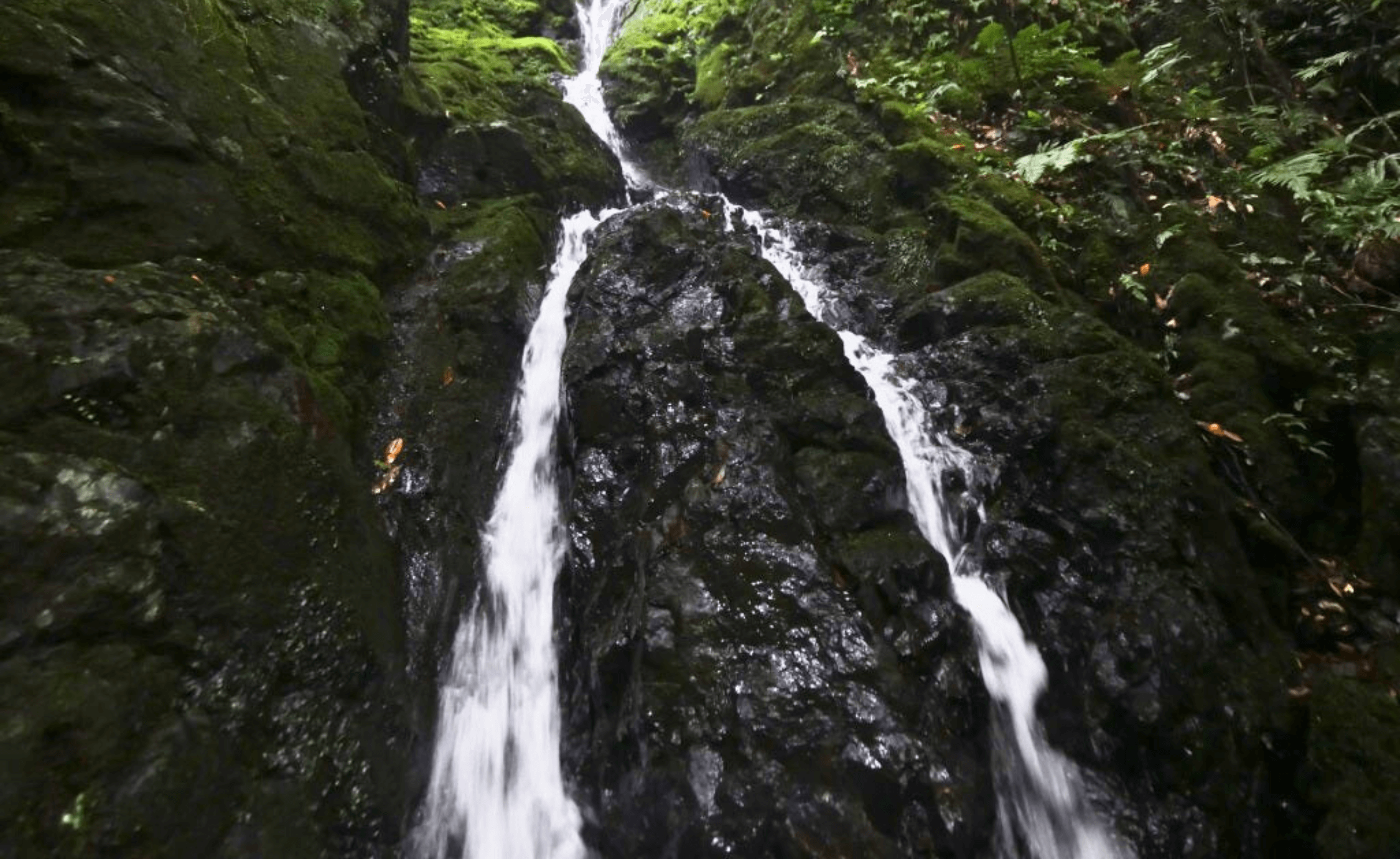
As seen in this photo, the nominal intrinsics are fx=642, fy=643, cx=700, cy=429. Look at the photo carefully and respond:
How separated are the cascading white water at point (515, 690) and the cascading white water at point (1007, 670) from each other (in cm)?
273

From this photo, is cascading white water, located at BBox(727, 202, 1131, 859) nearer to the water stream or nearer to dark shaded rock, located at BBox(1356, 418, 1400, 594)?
the water stream

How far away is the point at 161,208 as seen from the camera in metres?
3.97

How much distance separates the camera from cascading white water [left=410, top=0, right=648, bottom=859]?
389 centimetres

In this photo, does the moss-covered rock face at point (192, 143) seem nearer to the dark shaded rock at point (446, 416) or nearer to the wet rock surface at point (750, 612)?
the dark shaded rock at point (446, 416)

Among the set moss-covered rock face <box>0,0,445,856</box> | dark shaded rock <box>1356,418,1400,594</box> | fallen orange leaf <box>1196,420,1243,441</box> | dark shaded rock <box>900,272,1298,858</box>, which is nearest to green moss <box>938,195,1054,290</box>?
dark shaded rock <box>900,272,1298,858</box>

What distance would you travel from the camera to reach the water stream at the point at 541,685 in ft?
12.7

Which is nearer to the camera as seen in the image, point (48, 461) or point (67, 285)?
point (48, 461)

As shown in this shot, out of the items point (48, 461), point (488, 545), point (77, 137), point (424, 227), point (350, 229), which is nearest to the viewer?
point (48, 461)

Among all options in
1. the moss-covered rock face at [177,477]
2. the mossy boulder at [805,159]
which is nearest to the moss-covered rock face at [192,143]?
the moss-covered rock face at [177,477]

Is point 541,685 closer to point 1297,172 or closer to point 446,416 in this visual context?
point 446,416

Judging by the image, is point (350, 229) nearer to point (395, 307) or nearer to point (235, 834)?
point (395, 307)

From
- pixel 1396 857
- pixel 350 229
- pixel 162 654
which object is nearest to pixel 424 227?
pixel 350 229

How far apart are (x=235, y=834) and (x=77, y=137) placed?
387 cm

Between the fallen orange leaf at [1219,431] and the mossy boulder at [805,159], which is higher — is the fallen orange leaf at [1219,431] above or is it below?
below
